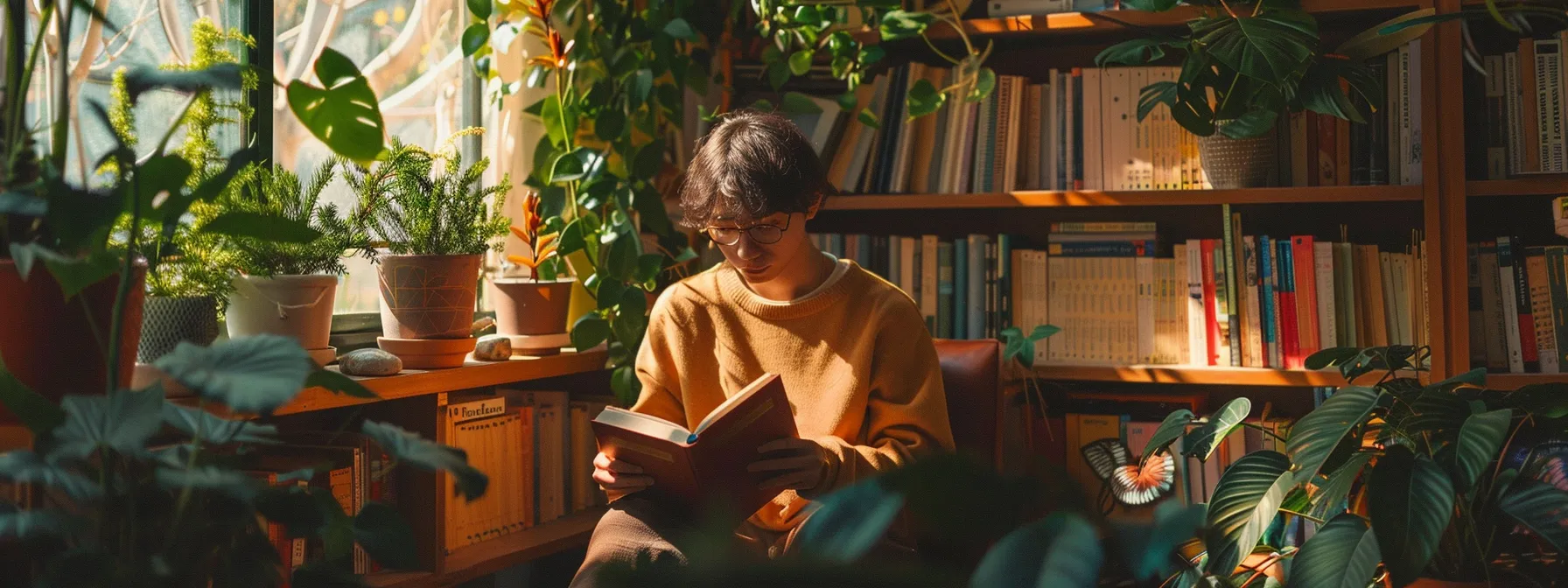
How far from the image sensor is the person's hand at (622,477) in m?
1.53

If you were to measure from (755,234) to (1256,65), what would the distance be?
767mm

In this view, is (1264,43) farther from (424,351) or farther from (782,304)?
(424,351)

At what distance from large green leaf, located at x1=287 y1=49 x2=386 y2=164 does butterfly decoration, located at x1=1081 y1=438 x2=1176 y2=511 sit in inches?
65.1

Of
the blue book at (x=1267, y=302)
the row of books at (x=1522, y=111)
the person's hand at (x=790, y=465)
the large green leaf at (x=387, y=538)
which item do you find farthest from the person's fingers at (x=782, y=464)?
the row of books at (x=1522, y=111)

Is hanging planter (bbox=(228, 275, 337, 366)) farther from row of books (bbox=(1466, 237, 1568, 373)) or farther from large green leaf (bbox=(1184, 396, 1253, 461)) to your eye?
row of books (bbox=(1466, 237, 1568, 373))

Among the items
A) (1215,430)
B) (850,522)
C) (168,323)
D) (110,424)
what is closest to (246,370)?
(110,424)

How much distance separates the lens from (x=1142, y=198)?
7.47ft

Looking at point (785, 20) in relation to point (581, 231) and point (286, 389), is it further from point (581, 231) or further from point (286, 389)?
point (286, 389)

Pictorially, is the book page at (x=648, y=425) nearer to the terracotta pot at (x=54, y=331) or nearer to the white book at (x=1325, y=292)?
the terracotta pot at (x=54, y=331)

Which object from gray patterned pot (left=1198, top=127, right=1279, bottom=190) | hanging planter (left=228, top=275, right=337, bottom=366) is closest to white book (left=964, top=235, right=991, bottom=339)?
gray patterned pot (left=1198, top=127, right=1279, bottom=190)

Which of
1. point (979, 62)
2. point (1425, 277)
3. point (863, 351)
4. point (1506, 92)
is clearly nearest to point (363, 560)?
point (863, 351)

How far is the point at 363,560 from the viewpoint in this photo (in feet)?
6.05

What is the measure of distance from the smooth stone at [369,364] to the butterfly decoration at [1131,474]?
1.36 m

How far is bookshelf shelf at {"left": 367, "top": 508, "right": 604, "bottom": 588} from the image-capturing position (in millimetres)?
1854
